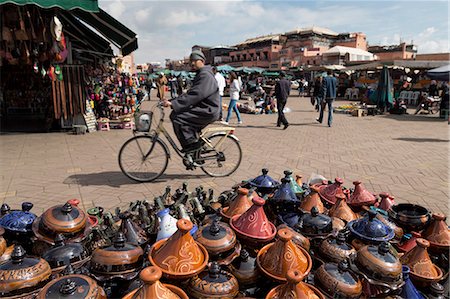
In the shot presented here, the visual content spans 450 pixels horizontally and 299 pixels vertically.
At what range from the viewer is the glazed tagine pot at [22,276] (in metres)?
1.48

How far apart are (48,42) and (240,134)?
551 centimetres

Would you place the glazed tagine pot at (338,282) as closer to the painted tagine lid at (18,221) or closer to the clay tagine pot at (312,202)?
the clay tagine pot at (312,202)

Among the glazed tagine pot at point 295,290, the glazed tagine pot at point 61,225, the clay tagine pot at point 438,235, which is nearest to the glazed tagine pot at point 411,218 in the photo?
the clay tagine pot at point 438,235

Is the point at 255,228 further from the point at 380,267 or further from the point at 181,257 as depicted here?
the point at 380,267

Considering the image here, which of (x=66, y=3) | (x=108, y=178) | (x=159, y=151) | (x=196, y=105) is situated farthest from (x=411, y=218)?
(x=66, y=3)

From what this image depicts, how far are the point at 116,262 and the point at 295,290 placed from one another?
919 mm

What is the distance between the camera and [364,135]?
941cm

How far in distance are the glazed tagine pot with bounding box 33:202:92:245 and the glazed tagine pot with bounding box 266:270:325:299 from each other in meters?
1.36

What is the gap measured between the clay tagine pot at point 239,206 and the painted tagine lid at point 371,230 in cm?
75

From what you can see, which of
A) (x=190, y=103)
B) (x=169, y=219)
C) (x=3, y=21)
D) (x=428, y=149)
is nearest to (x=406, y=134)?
(x=428, y=149)

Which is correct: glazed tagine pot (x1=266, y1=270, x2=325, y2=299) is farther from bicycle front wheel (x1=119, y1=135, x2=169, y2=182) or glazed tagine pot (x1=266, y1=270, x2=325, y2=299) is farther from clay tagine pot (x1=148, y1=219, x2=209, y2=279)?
bicycle front wheel (x1=119, y1=135, x2=169, y2=182)

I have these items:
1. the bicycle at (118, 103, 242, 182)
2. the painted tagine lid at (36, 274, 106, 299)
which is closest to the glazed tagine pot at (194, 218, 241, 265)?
the painted tagine lid at (36, 274, 106, 299)

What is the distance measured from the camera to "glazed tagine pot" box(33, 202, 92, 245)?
2035mm

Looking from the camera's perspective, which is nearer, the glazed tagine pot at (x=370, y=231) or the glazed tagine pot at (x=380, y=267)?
the glazed tagine pot at (x=380, y=267)
